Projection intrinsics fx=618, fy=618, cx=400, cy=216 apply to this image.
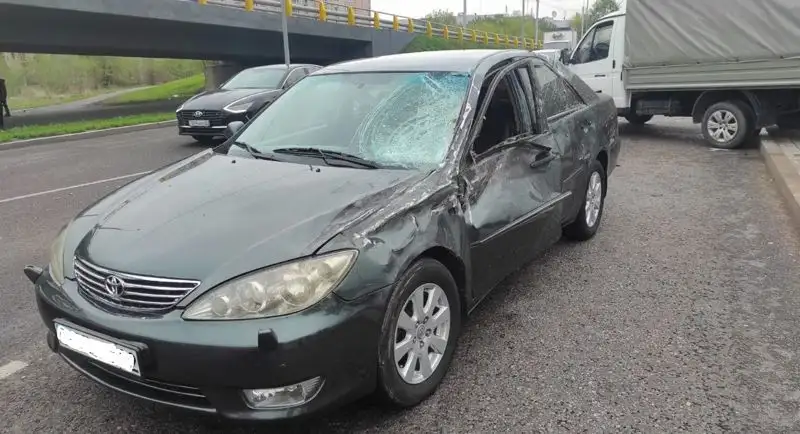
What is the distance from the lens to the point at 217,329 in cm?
223

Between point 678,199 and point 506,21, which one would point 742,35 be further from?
point 506,21

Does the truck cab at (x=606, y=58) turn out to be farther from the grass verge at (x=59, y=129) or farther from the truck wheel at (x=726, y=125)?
the grass verge at (x=59, y=129)

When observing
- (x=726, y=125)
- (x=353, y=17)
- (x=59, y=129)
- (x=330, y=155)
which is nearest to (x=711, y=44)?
(x=726, y=125)

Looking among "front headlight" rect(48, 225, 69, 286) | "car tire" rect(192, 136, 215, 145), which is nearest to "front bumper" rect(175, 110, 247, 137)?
"car tire" rect(192, 136, 215, 145)

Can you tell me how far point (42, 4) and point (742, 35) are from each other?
57.6 feet

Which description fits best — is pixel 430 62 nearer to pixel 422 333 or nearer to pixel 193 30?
pixel 422 333

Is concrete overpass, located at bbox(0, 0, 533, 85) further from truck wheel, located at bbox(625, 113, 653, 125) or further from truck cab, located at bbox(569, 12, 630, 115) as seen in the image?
truck wheel, located at bbox(625, 113, 653, 125)

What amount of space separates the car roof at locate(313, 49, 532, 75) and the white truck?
6600 mm

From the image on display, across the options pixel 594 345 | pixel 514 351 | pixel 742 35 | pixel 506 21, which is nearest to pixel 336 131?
pixel 514 351

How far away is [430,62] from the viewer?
3.89m

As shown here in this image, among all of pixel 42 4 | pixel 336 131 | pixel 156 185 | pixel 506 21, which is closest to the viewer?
pixel 156 185

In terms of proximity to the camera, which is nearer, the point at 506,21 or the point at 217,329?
the point at 217,329

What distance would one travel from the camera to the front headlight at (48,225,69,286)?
8.88 ft

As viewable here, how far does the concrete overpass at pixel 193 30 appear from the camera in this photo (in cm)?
1939
